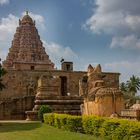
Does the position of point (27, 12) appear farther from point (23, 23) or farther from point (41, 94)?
point (41, 94)

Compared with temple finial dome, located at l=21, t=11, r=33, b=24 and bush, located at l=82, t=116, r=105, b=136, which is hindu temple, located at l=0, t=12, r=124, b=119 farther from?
bush, located at l=82, t=116, r=105, b=136

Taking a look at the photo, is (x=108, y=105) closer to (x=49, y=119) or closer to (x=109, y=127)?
(x=49, y=119)

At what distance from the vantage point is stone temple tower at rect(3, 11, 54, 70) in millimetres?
53750

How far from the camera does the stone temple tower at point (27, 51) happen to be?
2116 inches

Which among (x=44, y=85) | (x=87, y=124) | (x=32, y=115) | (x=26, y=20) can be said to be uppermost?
(x=26, y=20)

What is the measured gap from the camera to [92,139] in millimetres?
13500

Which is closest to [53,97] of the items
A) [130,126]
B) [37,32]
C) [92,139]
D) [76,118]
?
[76,118]

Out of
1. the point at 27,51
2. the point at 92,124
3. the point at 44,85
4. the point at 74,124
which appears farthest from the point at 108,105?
the point at 27,51

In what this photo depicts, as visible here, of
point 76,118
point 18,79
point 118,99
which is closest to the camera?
point 76,118

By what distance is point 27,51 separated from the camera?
183ft

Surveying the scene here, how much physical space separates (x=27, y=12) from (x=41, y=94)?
37298 millimetres

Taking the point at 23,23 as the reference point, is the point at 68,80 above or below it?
below

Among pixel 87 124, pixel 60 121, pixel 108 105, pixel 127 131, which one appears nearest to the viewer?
pixel 127 131

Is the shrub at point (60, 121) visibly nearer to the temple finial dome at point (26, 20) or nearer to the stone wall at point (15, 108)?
the stone wall at point (15, 108)
